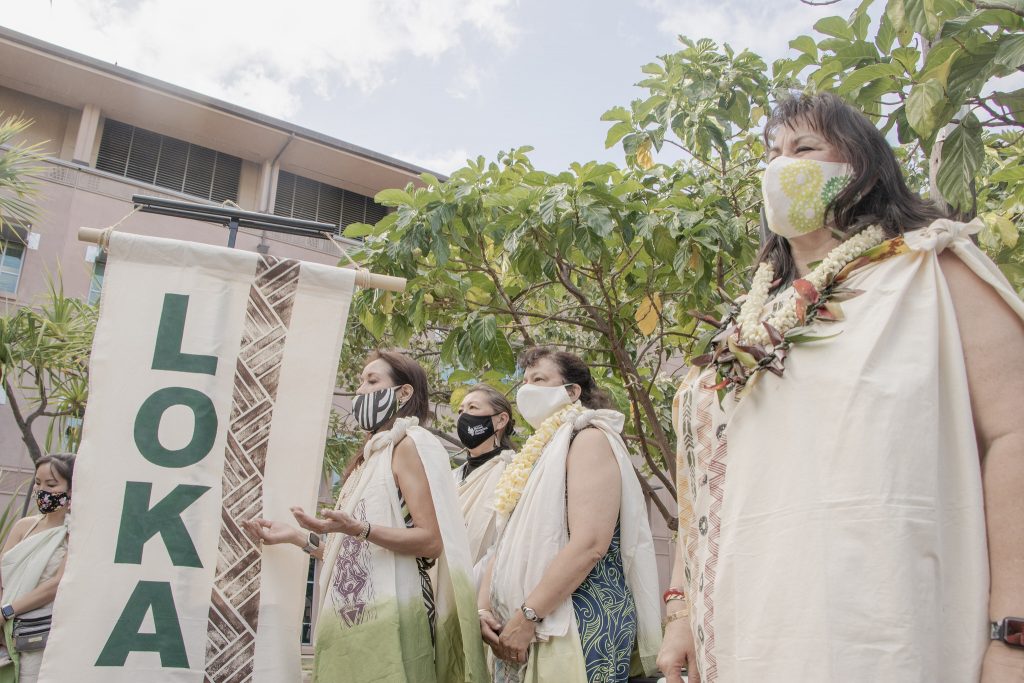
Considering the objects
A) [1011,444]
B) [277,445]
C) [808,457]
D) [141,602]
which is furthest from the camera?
[277,445]

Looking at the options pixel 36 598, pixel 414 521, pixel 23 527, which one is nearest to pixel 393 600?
pixel 414 521

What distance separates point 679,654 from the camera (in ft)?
6.98

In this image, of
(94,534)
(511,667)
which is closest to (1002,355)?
(511,667)

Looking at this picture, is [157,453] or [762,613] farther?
[157,453]

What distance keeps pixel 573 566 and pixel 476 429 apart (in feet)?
5.02

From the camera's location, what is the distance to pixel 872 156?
2053 mm

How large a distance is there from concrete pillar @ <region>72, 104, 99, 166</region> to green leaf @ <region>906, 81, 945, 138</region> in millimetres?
15853

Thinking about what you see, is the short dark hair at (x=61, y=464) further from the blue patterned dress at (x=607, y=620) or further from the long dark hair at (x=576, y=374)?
the blue patterned dress at (x=607, y=620)

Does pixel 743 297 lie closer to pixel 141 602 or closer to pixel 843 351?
pixel 843 351

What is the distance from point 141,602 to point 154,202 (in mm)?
1424

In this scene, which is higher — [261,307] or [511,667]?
[261,307]

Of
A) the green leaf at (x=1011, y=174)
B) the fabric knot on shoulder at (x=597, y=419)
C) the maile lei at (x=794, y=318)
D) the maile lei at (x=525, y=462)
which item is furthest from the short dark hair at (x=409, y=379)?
the green leaf at (x=1011, y=174)

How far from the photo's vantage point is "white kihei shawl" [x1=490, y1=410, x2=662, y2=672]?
10.2 ft

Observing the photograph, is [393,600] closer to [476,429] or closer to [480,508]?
[480,508]
